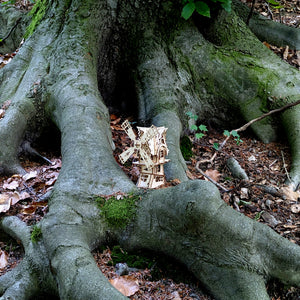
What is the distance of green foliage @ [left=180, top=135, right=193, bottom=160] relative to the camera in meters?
4.50

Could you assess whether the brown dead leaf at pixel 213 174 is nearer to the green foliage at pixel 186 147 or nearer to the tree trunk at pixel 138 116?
the green foliage at pixel 186 147

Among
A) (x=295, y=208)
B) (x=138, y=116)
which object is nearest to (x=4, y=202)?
(x=138, y=116)

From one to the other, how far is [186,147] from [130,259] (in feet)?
7.37

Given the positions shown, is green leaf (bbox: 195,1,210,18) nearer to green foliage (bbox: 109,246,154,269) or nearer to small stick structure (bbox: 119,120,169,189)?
small stick structure (bbox: 119,120,169,189)

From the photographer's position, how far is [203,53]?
501cm

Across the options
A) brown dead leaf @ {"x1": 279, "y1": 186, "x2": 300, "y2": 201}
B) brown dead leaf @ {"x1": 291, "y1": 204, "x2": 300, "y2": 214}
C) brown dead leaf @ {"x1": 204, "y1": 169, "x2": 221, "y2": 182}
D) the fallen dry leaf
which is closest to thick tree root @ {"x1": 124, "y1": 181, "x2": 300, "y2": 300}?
the fallen dry leaf

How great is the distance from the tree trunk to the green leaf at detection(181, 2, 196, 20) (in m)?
0.45

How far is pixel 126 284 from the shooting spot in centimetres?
246

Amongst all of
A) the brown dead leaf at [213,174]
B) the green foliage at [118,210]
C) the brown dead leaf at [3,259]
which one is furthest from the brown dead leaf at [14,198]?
the brown dead leaf at [213,174]

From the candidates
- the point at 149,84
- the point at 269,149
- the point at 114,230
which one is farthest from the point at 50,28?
the point at 269,149

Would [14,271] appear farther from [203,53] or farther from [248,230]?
[203,53]

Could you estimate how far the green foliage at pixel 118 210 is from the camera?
9.04 feet

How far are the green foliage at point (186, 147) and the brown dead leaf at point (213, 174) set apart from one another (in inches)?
15.2

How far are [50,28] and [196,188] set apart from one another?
3397mm
